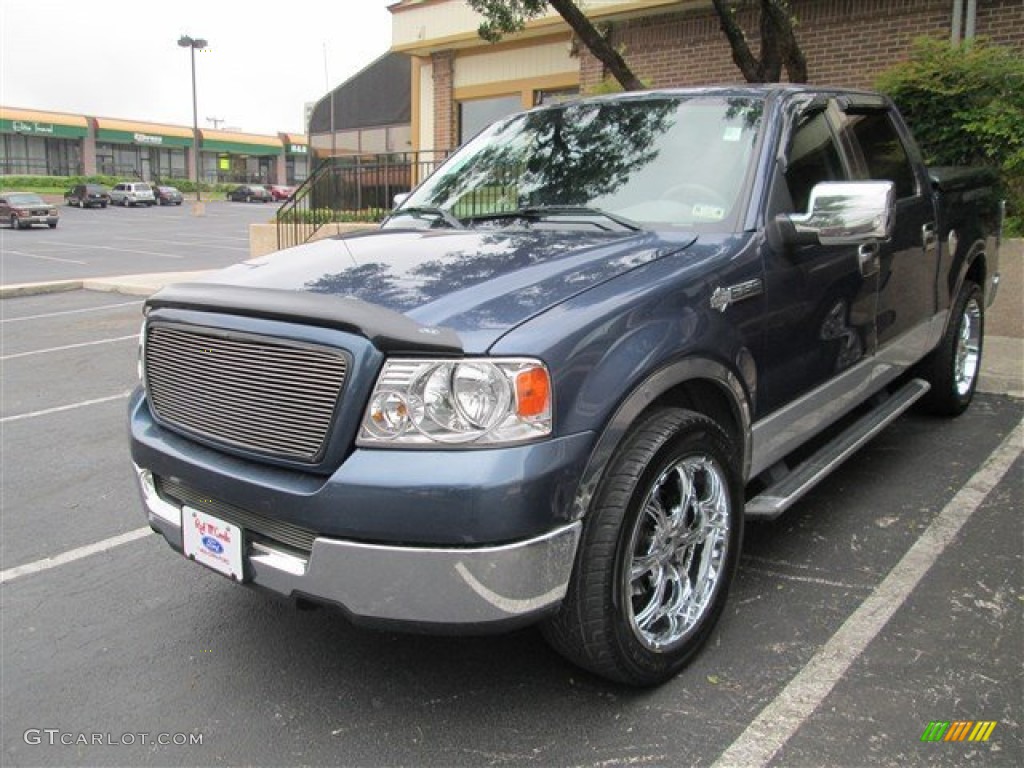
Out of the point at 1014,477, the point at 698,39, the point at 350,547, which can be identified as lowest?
the point at 1014,477

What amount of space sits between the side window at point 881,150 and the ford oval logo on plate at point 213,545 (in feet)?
10.8

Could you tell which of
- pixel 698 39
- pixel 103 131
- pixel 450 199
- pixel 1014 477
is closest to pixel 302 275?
pixel 450 199

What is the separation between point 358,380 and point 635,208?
1.56 metres

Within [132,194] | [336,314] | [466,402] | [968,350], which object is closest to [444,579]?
[466,402]

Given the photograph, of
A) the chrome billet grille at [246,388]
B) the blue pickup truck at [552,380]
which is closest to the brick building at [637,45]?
the blue pickup truck at [552,380]

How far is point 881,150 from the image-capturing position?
4562 millimetres

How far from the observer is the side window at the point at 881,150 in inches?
169

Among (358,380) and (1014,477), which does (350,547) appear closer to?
(358,380)

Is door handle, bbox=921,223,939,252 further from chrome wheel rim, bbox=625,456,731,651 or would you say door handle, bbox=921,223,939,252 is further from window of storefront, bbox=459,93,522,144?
window of storefront, bbox=459,93,522,144

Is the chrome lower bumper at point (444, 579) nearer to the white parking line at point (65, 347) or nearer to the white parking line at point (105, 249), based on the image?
the white parking line at point (65, 347)

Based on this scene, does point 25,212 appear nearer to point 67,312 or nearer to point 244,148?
point 67,312

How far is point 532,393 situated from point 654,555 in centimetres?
78

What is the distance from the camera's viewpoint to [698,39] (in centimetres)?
1311

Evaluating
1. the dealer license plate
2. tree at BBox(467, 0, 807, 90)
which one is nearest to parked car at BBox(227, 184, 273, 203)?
tree at BBox(467, 0, 807, 90)
